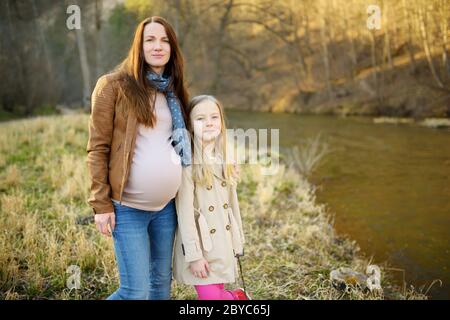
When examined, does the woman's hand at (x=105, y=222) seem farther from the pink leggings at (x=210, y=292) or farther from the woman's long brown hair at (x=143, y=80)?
the pink leggings at (x=210, y=292)

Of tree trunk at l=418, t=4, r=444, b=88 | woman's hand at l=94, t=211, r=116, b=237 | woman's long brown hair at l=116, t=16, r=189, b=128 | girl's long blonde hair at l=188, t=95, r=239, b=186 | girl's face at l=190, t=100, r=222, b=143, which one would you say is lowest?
woman's hand at l=94, t=211, r=116, b=237

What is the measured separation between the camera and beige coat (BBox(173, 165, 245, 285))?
235 cm

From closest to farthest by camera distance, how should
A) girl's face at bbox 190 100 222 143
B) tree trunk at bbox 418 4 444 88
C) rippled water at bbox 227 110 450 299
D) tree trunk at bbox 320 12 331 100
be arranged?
girl's face at bbox 190 100 222 143
rippled water at bbox 227 110 450 299
tree trunk at bbox 418 4 444 88
tree trunk at bbox 320 12 331 100

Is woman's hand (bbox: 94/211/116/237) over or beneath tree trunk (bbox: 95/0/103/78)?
beneath

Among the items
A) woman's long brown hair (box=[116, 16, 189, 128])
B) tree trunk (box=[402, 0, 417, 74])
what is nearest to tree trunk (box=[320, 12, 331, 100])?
tree trunk (box=[402, 0, 417, 74])

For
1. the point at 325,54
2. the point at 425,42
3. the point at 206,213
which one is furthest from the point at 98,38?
the point at 325,54

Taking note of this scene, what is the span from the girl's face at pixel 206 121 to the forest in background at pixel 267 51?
4179 mm

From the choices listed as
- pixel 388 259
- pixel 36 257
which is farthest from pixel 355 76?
pixel 36 257

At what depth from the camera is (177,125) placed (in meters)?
2.33

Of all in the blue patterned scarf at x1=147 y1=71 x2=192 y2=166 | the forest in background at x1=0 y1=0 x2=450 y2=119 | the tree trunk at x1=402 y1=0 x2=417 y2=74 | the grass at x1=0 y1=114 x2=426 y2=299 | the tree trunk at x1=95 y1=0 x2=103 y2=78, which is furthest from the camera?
the tree trunk at x1=95 y1=0 x2=103 y2=78

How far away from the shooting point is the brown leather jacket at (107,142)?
7.27ft

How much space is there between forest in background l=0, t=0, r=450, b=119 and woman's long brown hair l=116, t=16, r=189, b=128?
166 inches

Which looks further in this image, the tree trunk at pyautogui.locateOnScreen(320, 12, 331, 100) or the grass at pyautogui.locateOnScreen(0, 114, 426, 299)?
the tree trunk at pyautogui.locateOnScreen(320, 12, 331, 100)

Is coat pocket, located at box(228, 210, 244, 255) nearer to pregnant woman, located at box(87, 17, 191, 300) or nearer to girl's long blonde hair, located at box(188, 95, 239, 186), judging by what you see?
girl's long blonde hair, located at box(188, 95, 239, 186)
